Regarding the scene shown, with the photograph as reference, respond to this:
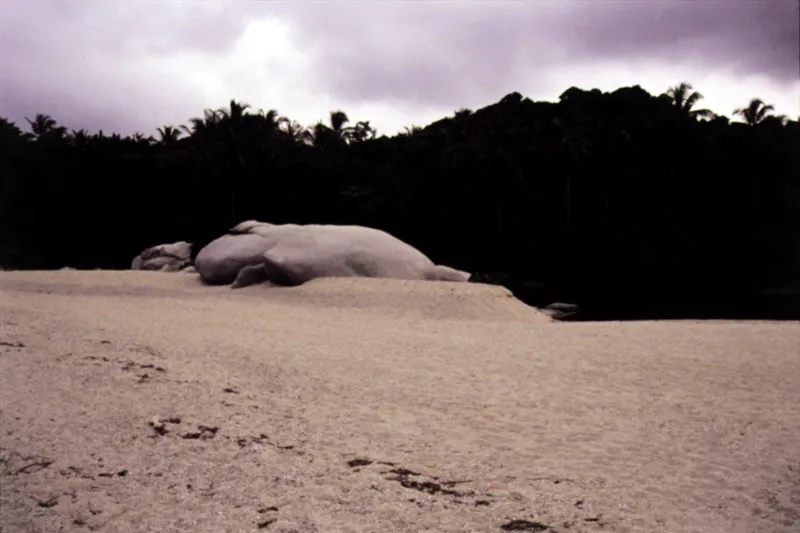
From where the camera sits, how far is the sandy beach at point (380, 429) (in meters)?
3.76

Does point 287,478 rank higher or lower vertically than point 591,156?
lower

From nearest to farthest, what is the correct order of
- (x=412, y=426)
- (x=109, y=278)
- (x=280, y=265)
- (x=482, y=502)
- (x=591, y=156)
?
(x=482, y=502)
(x=412, y=426)
(x=280, y=265)
(x=109, y=278)
(x=591, y=156)

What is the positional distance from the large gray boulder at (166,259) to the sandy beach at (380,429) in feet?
40.4

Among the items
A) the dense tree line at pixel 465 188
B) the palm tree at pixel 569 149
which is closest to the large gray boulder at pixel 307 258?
the dense tree line at pixel 465 188

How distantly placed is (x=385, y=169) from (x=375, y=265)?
1596cm

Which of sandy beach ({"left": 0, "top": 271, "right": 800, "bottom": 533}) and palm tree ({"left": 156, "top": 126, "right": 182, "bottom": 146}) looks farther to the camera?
palm tree ({"left": 156, "top": 126, "right": 182, "bottom": 146})

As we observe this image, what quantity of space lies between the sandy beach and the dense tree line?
427 inches

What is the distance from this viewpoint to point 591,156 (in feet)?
86.7

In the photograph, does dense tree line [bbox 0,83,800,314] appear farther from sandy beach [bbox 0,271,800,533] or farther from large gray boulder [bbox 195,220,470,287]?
sandy beach [bbox 0,271,800,533]

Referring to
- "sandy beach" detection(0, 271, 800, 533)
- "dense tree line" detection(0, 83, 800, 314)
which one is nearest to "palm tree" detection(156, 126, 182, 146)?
"dense tree line" detection(0, 83, 800, 314)

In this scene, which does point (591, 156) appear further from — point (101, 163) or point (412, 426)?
point (412, 426)

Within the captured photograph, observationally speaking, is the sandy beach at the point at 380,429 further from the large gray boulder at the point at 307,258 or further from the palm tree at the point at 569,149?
the palm tree at the point at 569,149

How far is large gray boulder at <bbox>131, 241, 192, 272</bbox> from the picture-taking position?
71.1ft

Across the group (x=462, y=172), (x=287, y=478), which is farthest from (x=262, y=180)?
(x=287, y=478)
